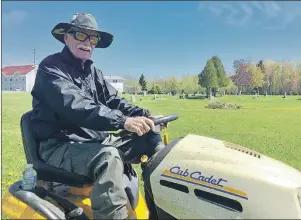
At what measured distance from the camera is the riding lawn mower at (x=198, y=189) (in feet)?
5.74

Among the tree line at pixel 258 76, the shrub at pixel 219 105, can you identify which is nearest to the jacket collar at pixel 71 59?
the tree line at pixel 258 76

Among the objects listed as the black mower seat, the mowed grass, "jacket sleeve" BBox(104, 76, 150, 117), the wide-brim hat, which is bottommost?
the mowed grass

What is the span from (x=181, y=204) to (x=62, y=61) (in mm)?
1301

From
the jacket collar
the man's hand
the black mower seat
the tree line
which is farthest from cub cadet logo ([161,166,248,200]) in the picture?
the tree line

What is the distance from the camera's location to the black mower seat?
2.48 m

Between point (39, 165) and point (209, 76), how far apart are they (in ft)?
22.1

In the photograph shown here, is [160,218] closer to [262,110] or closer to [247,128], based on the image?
[247,128]

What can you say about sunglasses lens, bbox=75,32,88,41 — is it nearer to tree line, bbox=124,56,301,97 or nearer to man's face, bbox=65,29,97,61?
man's face, bbox=65,29,97,61

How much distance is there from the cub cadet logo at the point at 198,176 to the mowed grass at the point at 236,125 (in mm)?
3512

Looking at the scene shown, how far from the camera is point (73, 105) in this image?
2.18 metres

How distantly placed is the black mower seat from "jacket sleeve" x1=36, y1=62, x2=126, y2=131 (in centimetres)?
32

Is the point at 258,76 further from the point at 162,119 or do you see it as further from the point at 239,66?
the point at 162,119

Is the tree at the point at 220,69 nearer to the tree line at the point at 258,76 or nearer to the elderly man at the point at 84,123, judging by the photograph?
the tree line at the point at 258,76

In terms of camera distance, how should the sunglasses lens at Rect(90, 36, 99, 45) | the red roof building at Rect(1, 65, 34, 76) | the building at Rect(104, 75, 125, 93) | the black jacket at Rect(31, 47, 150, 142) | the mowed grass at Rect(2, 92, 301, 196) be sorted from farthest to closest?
the mowed grass at Rect(2, 92, 301, 196) < the red roof building at Rect(1, 65, 34, 76) < the building at Rect(104, 75, 125, 93) < the sunglasses lens at Rect(90, 36, 99, 45) < the black jacket at Rect(31, 47, 150, 142)
